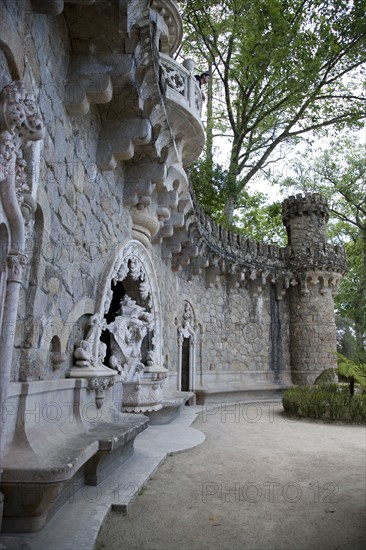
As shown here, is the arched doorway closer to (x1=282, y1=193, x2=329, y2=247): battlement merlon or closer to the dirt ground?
the dirt ground

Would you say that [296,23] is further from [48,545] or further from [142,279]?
[48,545]

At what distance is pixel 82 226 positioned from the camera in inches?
156

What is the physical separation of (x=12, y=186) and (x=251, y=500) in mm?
3458

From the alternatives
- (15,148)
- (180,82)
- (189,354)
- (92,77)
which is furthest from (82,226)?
(189,354)

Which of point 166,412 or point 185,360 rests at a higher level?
point 185,360

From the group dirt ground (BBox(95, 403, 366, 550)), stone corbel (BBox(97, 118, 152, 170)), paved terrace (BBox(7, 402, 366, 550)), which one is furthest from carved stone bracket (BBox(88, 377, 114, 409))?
stone corbel (BBox(97, 118, 152, 170))

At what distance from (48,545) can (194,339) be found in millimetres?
8825

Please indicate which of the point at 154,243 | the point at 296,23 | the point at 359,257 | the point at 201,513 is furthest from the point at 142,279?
the point at 359,257

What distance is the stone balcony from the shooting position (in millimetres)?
6090

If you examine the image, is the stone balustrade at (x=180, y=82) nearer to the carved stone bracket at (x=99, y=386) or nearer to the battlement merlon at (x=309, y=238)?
the carved stone bracket at (x=99, y=386)

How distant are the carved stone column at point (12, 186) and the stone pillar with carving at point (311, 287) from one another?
1323 cm

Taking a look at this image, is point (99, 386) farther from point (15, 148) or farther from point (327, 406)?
point (327, 406)

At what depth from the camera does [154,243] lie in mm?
7613

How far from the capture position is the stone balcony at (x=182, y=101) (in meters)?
6.09
